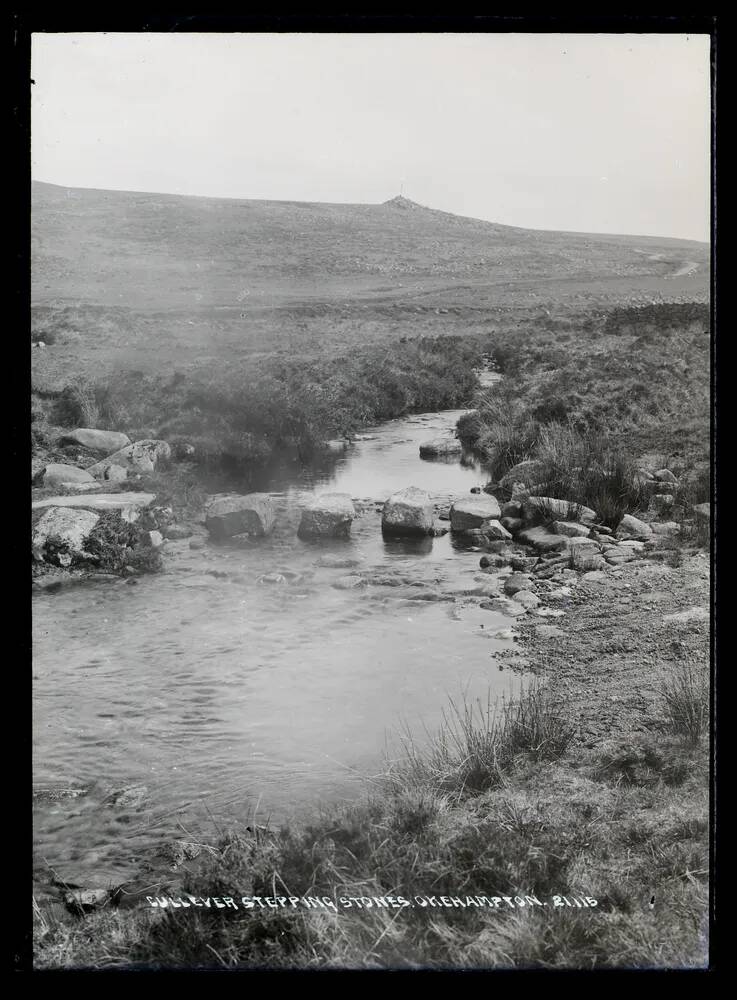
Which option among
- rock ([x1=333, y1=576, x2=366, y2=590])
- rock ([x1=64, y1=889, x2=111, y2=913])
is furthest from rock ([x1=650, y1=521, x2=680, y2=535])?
rock ([x1=64, y1=889, x2=111, y2=913])

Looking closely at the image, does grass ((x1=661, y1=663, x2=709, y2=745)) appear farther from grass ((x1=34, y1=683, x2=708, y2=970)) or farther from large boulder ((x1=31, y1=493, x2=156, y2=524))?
large boulder ((x1=31, y1=493, x2=156, y2=524))

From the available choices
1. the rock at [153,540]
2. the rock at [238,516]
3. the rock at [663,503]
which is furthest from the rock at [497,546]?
the rock at [153,540]

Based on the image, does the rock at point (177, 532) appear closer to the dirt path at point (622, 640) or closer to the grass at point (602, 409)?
the grass at point (602, 409)

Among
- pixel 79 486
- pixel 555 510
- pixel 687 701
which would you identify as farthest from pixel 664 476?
pixel 79 486
